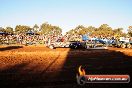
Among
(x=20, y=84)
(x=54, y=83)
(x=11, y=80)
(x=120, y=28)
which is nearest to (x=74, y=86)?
(x=54, y=83)

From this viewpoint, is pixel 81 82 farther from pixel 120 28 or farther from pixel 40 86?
pixel 120 28

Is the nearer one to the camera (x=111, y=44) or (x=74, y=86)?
(x=74, y=86)

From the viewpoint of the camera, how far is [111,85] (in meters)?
8.98

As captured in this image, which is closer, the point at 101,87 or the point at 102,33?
the point at 101,87

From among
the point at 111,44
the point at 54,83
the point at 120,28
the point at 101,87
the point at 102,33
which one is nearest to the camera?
the point at 101,87

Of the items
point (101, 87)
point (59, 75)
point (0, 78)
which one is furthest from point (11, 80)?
point (101, 87)

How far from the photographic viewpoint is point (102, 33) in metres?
87.3

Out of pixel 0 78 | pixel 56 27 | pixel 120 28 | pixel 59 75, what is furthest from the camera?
pixel 56 27

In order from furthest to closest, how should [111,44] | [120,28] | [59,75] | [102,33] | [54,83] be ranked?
1. [120,28]
2. [102,33]
3. [111,44]
4. [59,75]
5. [54,83]

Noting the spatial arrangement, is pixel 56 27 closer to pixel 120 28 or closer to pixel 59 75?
pixel 120 28

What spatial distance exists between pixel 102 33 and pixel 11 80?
79.2 meters

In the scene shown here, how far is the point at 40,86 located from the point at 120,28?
90674 mm

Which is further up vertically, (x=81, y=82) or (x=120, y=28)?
(x=120, y=28)

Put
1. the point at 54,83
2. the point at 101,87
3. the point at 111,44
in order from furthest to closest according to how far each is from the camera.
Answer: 1. the point at 111,44
2. the point at 54,83
3. the point at 101,87
